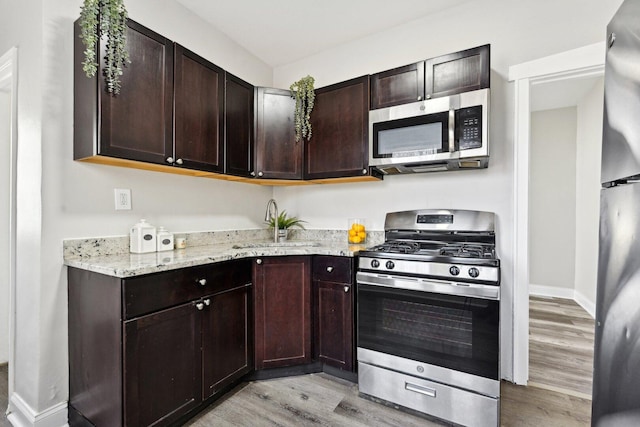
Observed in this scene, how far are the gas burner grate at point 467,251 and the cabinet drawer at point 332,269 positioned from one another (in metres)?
0.63

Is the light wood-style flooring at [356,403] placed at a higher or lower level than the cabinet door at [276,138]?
lower

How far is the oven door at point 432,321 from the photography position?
159 centimetres

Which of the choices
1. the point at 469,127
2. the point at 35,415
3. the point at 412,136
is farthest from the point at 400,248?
the point at 35,415

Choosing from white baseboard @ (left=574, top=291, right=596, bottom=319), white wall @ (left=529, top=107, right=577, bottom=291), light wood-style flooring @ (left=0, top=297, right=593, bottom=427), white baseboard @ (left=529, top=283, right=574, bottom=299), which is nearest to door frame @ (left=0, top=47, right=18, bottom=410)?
light wood-style flooring @ (left=0, top=297, right=593, bottom=427)

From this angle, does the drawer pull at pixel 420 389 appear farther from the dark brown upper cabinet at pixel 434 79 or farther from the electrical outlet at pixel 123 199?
the electrical outlet at pixel 123 199

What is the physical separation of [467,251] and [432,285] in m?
0.38

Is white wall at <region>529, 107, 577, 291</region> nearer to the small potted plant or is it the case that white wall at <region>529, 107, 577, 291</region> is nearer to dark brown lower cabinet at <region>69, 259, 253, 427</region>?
the small potted plant

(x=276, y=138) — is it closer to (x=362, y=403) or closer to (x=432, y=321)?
(x=432, y=321)

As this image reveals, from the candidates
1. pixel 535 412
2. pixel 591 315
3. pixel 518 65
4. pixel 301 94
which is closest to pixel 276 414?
pixel 535 412

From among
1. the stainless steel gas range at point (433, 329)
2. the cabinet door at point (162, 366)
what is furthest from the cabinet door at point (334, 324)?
the cabinet door at point (162, 366)

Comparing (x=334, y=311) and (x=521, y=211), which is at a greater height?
(x=521, y=211)

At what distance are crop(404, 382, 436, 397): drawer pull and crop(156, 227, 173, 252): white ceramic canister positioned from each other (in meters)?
1.79

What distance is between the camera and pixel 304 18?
241 cm

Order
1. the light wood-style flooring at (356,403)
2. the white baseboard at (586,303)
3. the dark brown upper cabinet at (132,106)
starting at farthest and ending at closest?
the white baseboard at (586,303) → the light wood-style flooring at (356,403) → the dark brown upper cabinet at (132,106)
